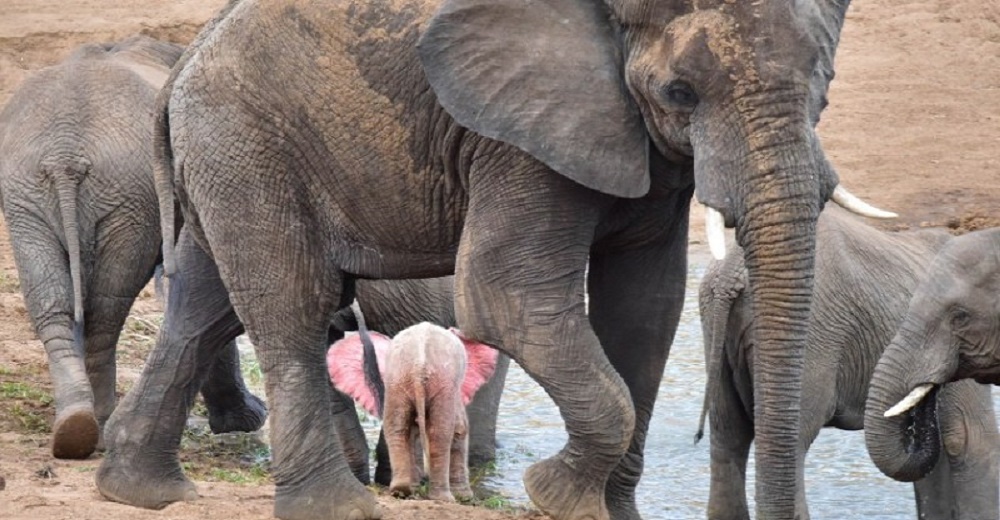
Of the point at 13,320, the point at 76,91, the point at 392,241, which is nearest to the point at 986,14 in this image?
the point at 13,320

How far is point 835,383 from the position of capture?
23.5 feet

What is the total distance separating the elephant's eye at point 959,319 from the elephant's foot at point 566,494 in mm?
1499

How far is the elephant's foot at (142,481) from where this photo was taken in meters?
6.18

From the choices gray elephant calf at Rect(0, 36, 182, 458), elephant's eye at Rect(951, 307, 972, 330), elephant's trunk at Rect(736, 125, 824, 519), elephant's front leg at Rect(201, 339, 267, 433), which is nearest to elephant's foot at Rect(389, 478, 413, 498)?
gray elephant calf at Rect(0, 36, 182, 458)

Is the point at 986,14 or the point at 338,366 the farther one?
the point at 986,14

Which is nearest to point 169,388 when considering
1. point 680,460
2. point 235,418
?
point 235,418

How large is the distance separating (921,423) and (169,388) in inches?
88.9

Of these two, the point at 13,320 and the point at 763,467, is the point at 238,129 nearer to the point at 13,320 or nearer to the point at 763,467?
the point at 763,467

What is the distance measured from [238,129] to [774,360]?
163 cm

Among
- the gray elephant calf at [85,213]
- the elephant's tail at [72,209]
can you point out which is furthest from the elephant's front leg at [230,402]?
the elephant's tail at [72,209]

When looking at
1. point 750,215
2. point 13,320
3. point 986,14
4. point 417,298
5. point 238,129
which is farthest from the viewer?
point 986,14

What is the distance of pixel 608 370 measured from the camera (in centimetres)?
533

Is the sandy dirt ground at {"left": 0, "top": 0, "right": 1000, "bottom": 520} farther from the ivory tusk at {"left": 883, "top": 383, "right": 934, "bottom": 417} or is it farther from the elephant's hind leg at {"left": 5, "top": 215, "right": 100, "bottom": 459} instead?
the ivory tusk at {"left": 883, "top": 383, "right": 934, "bottom": 417}

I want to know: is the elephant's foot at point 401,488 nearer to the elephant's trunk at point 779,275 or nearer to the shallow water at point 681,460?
the shallow water at point 681,460
